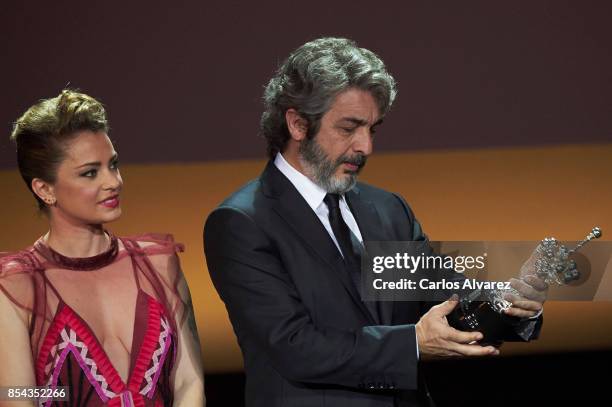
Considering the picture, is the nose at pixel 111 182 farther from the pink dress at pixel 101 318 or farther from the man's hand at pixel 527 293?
the man's hand at pixel 527 293

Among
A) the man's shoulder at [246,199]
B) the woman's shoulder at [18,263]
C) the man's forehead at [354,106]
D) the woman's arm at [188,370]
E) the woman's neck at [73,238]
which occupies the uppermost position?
the man's forehead at [354,106]

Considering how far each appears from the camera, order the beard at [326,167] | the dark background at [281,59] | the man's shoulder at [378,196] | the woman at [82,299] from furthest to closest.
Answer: the dark background at [281,59] < the man's shoulder at [378,196] < the beard at [326,167] < the woman at [82,299]

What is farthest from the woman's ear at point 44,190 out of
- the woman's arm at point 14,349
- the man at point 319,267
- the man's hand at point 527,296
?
the man's hand at point 527,296

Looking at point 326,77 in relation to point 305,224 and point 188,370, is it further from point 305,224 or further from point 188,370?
point 188,370

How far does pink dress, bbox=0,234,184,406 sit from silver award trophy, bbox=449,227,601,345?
2.22 ft

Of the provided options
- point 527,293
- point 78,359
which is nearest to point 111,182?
point 78,359

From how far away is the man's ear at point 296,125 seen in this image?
2.55 m

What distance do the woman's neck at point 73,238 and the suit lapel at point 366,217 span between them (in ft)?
1.98

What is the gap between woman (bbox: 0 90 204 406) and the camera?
240 centimetres

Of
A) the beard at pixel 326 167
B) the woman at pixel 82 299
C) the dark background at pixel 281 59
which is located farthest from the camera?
the dark background at pixel 281 59

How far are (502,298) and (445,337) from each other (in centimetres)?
16

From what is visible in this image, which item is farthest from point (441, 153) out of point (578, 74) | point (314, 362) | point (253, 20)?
point (314, 362)

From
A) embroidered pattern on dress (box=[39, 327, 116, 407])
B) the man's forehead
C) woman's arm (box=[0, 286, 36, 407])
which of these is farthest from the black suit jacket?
woman's arm (box=[0, 286, 36, 407])

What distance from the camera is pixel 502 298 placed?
2.35m
